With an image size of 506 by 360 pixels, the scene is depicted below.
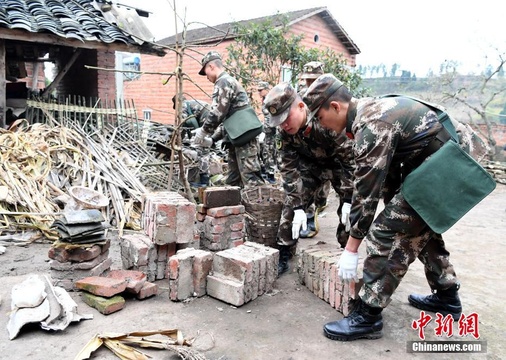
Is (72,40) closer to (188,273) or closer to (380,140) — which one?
(188,273)

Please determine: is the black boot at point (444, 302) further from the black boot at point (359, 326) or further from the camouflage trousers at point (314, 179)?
the camouflage trousers at point (314, 179)

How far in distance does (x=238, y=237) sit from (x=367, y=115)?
2092 mm

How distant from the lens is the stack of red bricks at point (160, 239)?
3.38 m

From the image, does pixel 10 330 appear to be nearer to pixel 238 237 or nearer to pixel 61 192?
pixel 238 237

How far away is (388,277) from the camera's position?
2.53m

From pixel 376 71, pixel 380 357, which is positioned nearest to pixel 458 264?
pixel 380 357

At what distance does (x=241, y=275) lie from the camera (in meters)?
3.02

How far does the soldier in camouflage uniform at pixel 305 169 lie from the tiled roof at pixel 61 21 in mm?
3669

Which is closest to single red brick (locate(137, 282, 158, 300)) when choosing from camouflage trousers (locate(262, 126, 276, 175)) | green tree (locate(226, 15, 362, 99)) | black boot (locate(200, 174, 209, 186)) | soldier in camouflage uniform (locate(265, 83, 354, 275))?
soldier in camouflage uniform (locate(265, 83, 354, 275))

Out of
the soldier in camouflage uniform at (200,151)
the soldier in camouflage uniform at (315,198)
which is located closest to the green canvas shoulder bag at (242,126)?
the soldier in camouflage uniform at (315,198)

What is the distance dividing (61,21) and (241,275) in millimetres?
5657

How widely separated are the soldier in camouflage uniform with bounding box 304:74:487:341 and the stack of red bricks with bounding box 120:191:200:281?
4.88 ft

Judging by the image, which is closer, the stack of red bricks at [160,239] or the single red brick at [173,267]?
the single red brick at [173,267]

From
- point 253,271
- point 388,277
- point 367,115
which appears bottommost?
point 253,271
